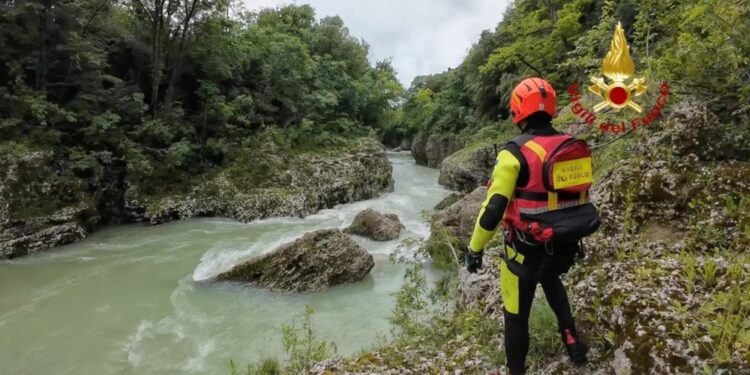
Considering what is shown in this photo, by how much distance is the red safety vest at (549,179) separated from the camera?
2.68 metres

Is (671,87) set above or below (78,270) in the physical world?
above

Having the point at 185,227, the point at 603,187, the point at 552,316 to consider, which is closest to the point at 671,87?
the point at 603,187

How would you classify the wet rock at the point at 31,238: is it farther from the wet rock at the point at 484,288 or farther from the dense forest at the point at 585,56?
the dense forest at the point at 585,56

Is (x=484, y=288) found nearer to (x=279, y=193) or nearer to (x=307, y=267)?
(x=307, y=267)

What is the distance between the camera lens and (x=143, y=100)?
51.6 feet

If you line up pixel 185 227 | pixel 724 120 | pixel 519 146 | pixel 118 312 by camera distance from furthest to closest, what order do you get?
pixel 185 227
pixel 118 312
pixel 724 120
pixel 519 146

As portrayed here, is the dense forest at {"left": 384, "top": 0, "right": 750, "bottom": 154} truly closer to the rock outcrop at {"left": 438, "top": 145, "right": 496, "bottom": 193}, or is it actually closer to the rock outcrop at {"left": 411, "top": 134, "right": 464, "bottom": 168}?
the rock outcrop at {"left": 411, "top": 134, "right": 464, "bottom": 168}

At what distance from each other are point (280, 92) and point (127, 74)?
6476 millimetres

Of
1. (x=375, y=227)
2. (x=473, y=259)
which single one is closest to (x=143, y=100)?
(x=375, y=227)

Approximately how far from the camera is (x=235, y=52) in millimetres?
18125

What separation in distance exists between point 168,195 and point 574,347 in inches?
588

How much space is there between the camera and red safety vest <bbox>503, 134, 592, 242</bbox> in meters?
2.68

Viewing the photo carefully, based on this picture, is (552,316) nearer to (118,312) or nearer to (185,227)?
(118,312)

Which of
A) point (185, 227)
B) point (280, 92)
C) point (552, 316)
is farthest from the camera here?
point (280, 92)
